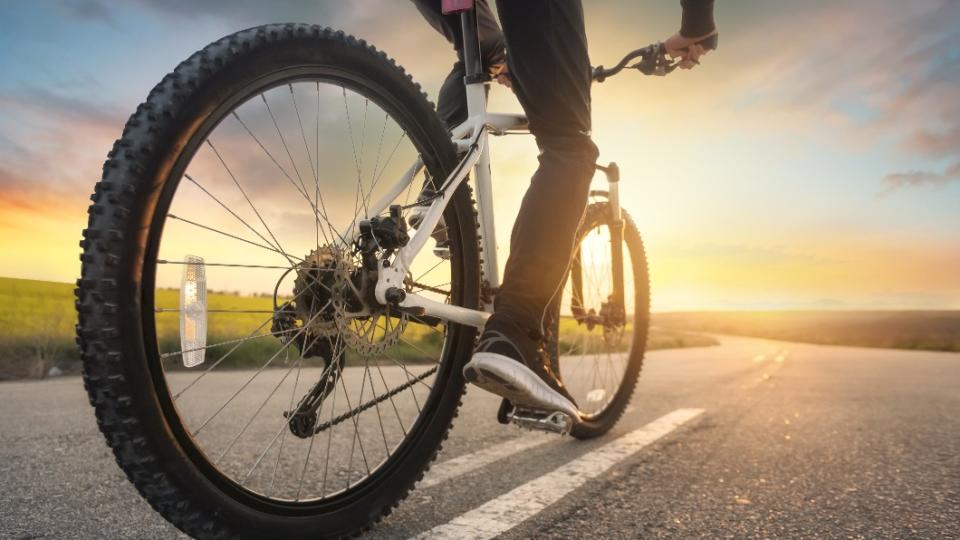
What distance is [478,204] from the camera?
8.36 feet

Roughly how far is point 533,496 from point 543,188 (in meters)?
0.95

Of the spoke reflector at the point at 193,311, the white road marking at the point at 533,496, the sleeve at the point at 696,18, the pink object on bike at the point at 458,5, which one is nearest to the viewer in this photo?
the spoke reflector at the point at 193,311

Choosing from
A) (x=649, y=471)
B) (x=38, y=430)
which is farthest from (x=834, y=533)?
(x=38, y=430)

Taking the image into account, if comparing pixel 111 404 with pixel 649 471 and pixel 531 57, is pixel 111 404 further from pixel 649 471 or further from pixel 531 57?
pixel 649 471

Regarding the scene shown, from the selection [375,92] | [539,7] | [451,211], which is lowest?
[451,211]

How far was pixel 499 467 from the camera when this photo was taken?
2.43 metres

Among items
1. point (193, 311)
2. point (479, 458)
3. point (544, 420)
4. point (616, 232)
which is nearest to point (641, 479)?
point (544, 420)

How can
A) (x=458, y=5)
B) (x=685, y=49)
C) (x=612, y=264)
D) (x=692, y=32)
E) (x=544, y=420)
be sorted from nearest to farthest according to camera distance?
(x=544, y=420) < (x=458, y=5) < (x=692, y=32) < (x=685, y=49) < (x=612, y=264)

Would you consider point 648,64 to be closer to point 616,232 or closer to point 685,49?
point 685,49

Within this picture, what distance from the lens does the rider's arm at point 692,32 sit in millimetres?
2574

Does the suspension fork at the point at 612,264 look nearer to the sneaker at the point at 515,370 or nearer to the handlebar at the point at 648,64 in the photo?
the handlebar at the point at 648,64

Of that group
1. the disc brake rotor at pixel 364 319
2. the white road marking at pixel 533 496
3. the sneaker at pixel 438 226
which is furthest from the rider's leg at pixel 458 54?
the white road marking at pixel 533 496

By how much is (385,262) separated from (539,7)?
35.8 inches

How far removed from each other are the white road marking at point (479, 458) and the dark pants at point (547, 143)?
1.92 feet
